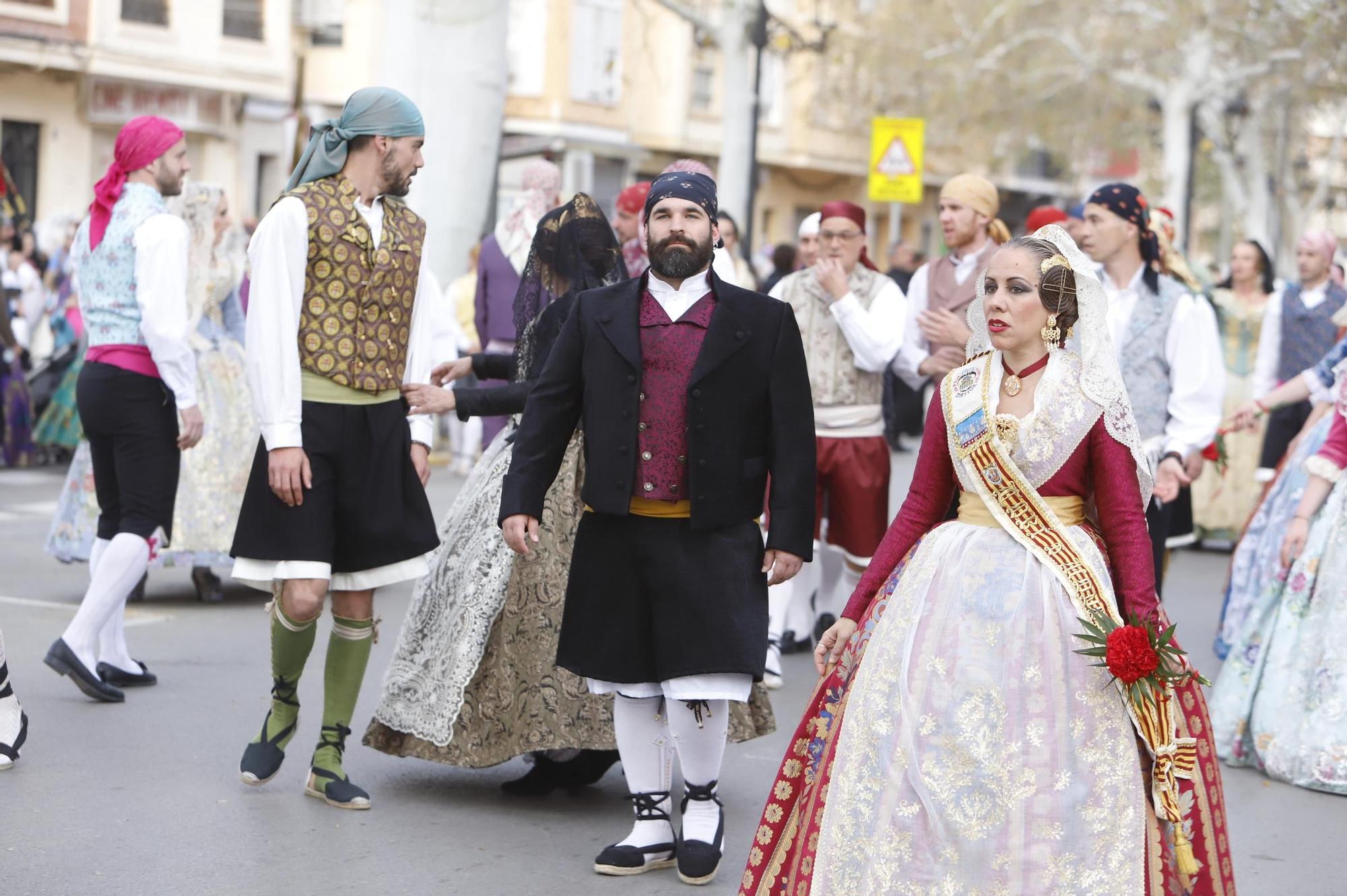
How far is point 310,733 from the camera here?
666 cm

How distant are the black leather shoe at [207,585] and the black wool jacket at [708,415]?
4.61 metres

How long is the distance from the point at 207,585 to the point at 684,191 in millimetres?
5123

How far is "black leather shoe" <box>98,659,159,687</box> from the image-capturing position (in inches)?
287

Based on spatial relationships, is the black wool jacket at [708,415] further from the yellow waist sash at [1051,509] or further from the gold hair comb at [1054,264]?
the gold hair comb at [1054,264]

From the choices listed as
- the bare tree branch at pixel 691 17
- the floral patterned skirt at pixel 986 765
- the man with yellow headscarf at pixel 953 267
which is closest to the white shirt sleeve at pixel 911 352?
the man with yellow headscarf at pixel 953 267

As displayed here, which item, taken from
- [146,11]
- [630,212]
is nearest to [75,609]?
[630,212]

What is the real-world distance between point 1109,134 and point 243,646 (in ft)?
125

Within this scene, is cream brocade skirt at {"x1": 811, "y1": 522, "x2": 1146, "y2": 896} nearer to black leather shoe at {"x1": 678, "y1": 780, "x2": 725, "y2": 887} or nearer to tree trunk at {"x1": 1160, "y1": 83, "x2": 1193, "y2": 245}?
black leather shoe at {"x1": 678, "y1": 780, "x2": 725, "y2": 887}

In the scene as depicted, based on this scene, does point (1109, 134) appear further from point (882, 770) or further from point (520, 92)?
point (882, 770)

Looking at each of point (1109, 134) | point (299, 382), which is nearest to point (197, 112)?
point (1109, 134)

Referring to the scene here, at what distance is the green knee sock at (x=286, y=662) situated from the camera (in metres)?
5.56

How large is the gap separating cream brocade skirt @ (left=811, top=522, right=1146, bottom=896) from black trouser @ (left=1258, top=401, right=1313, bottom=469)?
314 inches

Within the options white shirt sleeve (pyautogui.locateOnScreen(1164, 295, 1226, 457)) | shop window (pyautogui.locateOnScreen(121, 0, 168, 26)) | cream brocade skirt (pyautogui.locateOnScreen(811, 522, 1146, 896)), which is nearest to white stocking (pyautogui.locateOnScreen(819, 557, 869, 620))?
white shirt sleeve (pyautogui.locateOnScreen(1164, 295, 1226, 457))

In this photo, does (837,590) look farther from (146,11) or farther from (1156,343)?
(146,11)
